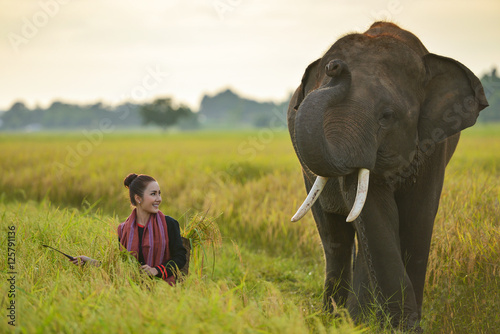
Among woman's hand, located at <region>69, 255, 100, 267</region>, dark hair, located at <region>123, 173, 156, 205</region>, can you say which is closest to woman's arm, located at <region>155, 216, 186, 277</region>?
dark hair, located at <region>123, 173, 156, 205</region>

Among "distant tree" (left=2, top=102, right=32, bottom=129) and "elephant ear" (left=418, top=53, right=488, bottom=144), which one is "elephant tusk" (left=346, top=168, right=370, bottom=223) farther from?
"distant tree" (left=2, top=102, right=32, bottom=129)

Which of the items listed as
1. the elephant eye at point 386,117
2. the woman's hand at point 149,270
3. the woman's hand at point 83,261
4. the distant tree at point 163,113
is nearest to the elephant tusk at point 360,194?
the elephant eye at point 386,117

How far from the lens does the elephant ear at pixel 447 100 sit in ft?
13.7

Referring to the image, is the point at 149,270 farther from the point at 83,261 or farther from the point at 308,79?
the point at 308,79

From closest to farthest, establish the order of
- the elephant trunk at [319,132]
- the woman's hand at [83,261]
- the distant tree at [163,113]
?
the elephant trunk at [319,132] < the woman's hand at [83,261] < the distant tree at [163,113]

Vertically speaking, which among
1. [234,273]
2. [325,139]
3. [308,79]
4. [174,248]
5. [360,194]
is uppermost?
[308,79]

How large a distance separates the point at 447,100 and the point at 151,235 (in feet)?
7.82

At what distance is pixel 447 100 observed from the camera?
4.22 meters

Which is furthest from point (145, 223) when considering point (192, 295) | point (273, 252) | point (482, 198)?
point (482, 198)

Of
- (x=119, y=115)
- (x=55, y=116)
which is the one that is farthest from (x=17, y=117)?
(x=119, y=115)

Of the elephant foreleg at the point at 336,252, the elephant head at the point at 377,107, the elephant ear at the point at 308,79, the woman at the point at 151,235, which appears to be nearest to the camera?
the elephant head at the point at 377,107

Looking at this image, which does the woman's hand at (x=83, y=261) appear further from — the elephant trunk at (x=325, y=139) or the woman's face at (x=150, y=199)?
the elephant trunk at (x=325, y=139)

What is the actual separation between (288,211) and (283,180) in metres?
2.12

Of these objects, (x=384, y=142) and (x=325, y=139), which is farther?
(x=384, y=142)
